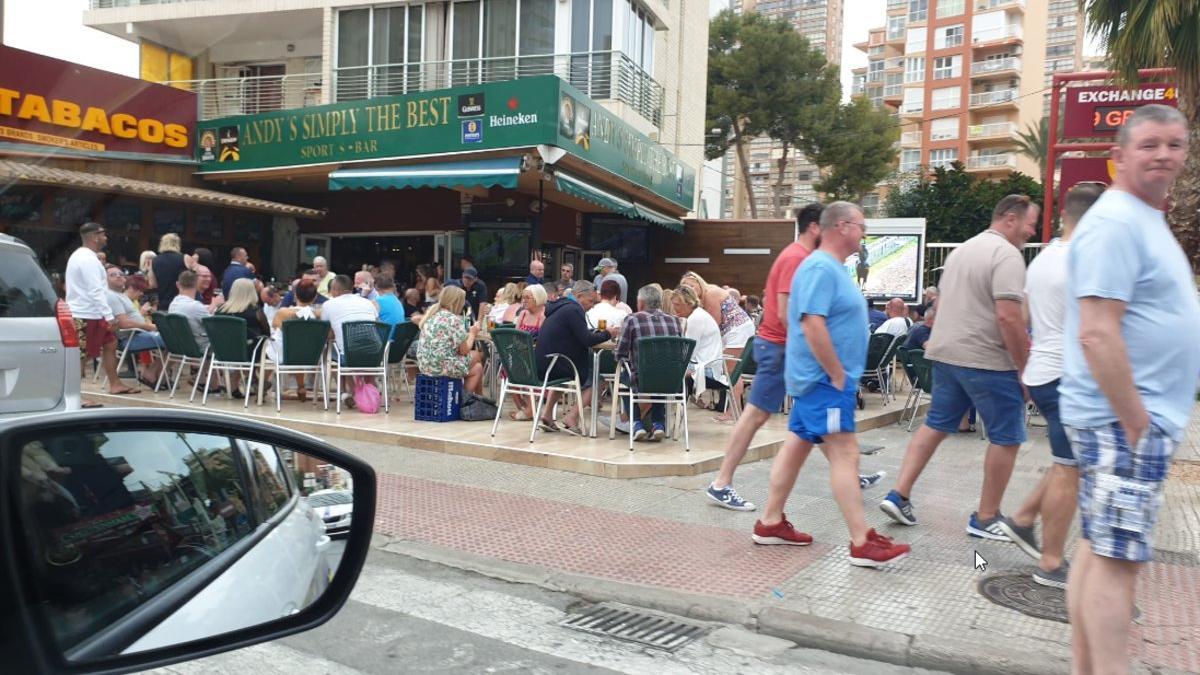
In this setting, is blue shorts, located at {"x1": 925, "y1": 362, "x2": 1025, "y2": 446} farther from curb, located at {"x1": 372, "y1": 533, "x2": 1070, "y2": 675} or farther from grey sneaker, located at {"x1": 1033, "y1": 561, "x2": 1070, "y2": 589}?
curb, located at {"x1": 372, "y1": 533, "x2": 1070, "y2": 675}

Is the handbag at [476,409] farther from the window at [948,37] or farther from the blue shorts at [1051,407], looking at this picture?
the window at [948,37]

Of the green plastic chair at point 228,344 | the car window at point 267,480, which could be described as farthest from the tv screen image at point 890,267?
the car window at point 267,480

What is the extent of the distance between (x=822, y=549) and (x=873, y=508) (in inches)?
→ 50.1

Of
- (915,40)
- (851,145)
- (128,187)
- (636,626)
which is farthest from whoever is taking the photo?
(915,40)

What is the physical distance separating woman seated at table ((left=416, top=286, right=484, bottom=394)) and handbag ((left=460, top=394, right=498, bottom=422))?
346mm

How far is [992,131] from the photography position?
70.3m

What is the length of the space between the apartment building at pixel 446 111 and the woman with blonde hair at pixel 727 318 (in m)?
4.72

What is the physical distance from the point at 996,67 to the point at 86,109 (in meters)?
69.8

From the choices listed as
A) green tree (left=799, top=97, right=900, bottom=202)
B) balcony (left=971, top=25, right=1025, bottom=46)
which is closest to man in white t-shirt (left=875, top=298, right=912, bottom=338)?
green tree (left=799, top=97, right=900, bottom=202)

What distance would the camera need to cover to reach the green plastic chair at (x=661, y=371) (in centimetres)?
753

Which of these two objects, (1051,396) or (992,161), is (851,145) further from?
(1051,396)

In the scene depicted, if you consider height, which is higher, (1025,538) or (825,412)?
(825,412)

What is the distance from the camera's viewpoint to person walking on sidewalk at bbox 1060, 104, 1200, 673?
2.82 metres

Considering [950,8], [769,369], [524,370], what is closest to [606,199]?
[524,370]
